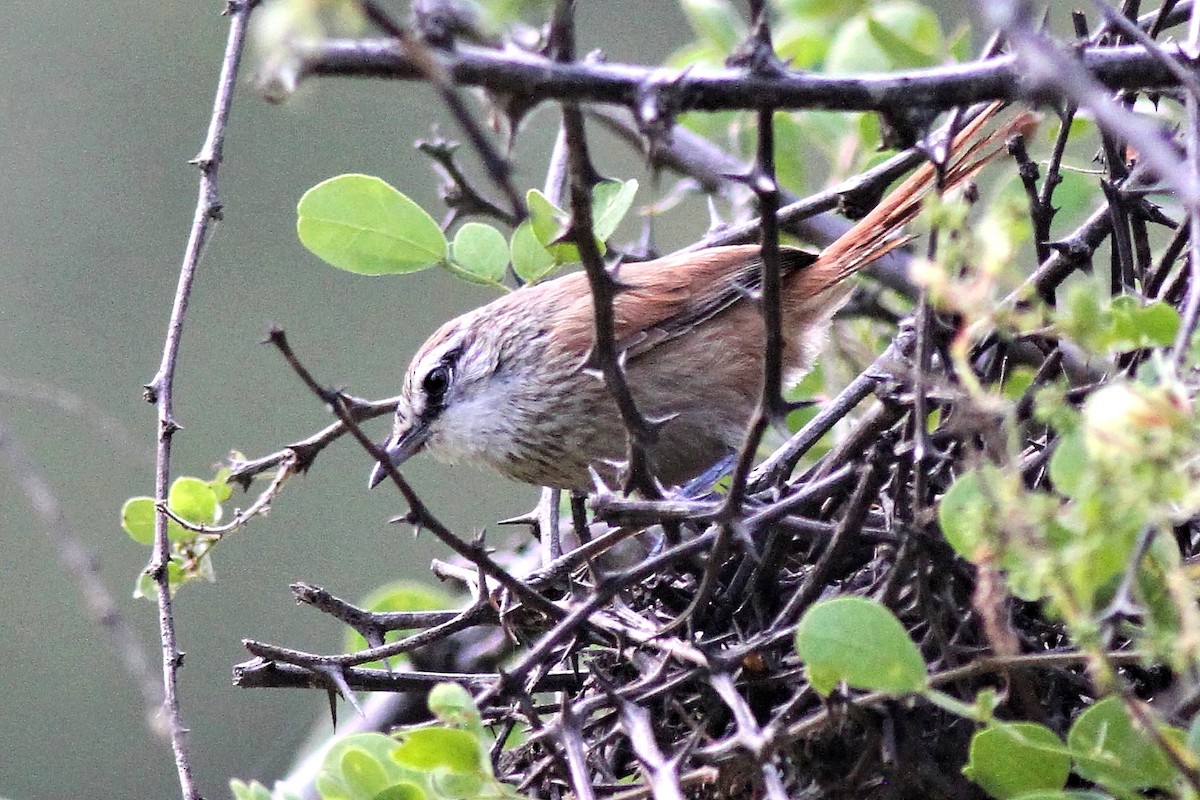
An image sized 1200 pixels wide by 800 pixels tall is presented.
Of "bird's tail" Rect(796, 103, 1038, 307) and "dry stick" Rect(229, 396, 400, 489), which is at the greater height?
"dry stick" Rect(229, 396, 400, 489)

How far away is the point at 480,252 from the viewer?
304 cm

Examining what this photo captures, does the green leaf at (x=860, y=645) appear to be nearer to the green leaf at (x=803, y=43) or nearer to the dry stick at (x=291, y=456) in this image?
the dry stick at (x=291, y=456)

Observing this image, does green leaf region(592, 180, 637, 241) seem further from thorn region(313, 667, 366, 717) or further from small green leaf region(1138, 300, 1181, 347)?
small green leaf region(1138, 300, 1181, 347)

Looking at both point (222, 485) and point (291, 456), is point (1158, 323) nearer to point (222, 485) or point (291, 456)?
point (291, 456)

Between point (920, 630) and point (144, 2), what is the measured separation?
10148mm

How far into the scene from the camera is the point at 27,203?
9.88 metres

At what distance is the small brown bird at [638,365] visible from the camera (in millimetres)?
3508

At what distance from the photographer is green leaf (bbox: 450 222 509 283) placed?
3.01 metres

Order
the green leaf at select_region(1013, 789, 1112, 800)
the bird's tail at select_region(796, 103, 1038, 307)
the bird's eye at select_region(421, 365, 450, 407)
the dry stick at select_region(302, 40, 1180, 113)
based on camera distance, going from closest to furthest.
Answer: the dry stick at select_region(302, 40, 1180, 113), the green leaf at select_region(1013, 789, 1112, 800), the bird's tail at select_region(796, 103, 1038, 307), the bird's eye at select_region(421, 365, 450, 407)

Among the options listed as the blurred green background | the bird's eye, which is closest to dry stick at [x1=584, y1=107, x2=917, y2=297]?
the bird's eye

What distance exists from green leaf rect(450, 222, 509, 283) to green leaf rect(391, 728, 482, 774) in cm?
130

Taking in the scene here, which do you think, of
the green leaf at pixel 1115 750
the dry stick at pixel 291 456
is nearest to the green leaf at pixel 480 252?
the dry stick at pixel 291 456

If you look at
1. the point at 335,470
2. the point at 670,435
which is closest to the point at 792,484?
the point at 670,435

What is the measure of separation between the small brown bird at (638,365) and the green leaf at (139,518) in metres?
0.67
